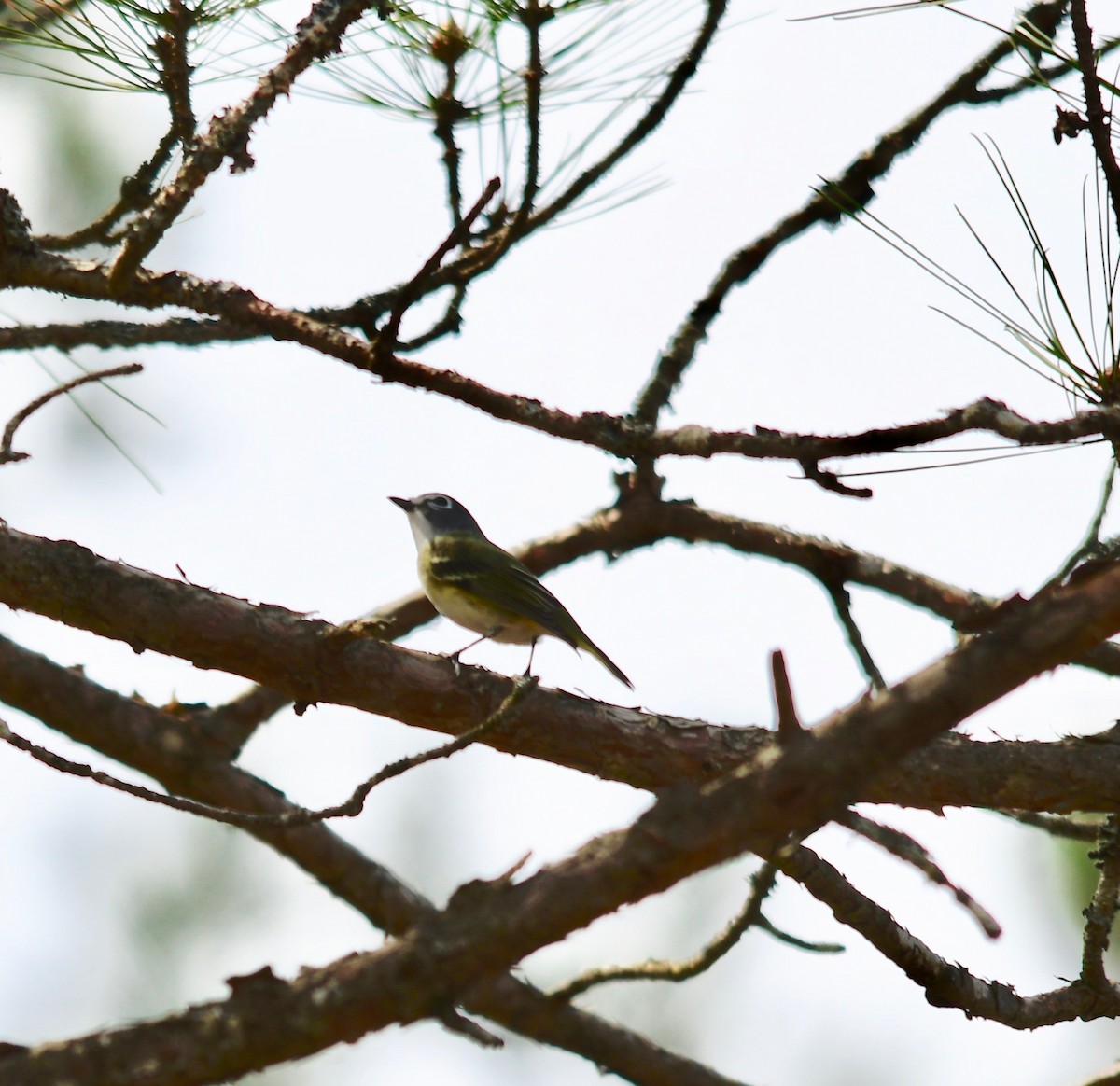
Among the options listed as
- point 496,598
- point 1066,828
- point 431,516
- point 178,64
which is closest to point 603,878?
point 178,64

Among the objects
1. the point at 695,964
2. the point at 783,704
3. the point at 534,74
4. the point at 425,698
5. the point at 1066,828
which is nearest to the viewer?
the point at 783,704

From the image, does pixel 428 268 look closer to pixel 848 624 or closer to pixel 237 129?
pixel 237 129

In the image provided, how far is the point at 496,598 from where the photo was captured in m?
5.39

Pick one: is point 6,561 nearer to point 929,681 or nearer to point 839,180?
point 929,681

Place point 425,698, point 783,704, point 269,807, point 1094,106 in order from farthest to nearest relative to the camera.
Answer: point 269,807 → point 425,698 → point 1094,106 → point 783,704

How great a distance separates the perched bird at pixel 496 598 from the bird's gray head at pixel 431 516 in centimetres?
73

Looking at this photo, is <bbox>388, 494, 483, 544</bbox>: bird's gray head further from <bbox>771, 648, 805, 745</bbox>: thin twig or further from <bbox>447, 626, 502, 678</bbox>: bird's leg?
<bbox>771, 648, 805, 745</bbox>: thin twig

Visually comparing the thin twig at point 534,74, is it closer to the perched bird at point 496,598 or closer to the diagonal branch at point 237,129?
the diagonal branch at point 237,129

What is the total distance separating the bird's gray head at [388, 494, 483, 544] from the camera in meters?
6.52

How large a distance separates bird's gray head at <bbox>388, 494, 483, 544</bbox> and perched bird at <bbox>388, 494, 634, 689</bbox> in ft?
2.39


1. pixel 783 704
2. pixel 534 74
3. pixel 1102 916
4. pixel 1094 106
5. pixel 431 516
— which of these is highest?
pixel 431 516

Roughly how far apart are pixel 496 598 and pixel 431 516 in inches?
51.7

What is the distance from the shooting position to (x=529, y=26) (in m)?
3.46

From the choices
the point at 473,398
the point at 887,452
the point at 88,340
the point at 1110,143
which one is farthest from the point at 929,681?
the point at 88,340
